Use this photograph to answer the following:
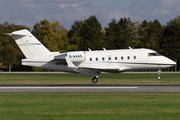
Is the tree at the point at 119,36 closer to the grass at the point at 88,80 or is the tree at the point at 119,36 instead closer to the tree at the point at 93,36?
the tree at the point at 93,36

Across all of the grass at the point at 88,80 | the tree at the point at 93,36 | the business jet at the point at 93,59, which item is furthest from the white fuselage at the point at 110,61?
the tree at the point at 93,36

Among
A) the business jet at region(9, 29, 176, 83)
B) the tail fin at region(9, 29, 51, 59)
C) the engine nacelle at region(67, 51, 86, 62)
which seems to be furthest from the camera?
the tail fin at region(9, 29, 51, 59)

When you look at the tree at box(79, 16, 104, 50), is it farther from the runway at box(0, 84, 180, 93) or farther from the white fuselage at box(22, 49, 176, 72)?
the runway at box(0, 84, 180, 93)

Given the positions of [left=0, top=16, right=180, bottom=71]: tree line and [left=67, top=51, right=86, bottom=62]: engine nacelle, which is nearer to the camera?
[left=67, top=51, right=86, bottom=62]: engine nacelle

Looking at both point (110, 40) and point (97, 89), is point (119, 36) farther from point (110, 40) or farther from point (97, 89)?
point (97, 89)

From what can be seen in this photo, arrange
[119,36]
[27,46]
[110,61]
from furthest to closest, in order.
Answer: [119,36] → [27,46] → [110,61]

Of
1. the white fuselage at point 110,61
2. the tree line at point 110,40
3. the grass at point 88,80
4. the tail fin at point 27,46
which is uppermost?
the tree line at point 110,40

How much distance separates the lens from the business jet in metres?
33.7

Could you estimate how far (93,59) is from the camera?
34281 mm

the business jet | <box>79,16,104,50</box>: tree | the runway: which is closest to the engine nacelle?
the business jet

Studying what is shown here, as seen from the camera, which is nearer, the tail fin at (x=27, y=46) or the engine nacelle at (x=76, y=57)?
the engine nacelle at (x=76, y=57)

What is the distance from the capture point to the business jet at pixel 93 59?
1326 inches
